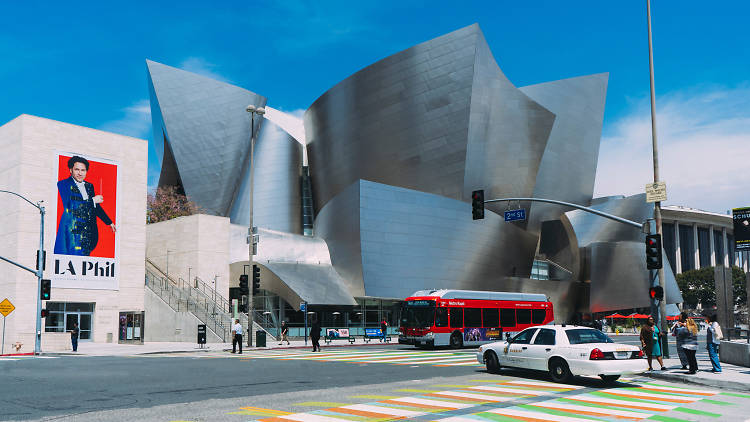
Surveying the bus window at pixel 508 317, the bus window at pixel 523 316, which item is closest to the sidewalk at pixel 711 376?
the bus window at pixel 508 317

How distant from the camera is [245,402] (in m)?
12.1

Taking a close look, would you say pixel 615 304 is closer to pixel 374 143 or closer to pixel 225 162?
pixel 374 143

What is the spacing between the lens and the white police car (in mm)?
15281

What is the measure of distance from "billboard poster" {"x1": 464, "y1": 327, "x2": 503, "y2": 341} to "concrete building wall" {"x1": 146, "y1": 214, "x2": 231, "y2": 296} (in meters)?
25.6

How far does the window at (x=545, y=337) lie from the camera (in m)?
16.7

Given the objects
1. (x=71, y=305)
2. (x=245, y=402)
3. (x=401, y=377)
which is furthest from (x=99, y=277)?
(x=245, y=402)

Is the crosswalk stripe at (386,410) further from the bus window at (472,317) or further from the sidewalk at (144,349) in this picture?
the sidewalk at (144,349)

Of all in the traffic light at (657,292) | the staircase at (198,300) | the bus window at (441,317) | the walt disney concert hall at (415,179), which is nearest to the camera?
the traffic light at (657,292)

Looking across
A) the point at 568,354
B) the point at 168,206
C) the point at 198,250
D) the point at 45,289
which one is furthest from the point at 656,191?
the point at 168,206

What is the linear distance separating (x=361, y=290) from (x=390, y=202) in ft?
25.2

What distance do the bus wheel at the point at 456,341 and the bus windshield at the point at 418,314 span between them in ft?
5.19

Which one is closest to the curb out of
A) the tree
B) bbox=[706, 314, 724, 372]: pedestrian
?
bbox=[706, 314, 724, 372]: pedestrian

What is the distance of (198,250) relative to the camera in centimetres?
5256

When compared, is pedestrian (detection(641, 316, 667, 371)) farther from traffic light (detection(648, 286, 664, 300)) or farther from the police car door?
the police car door
